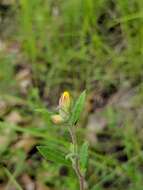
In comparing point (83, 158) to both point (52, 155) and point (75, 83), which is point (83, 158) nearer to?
point (52, 155)

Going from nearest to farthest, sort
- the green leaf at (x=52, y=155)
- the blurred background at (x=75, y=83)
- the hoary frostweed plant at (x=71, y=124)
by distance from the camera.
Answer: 1. the hoary frostweed plant at (x=71, y=124)
2. the green leaf at (x=52, y=155)
3. the blurred background at (x=75, y=83)

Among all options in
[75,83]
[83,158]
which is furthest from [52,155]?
[75,83]

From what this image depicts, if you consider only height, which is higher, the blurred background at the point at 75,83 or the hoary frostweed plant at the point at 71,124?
the hoary frostweed plant at the point at 71,124

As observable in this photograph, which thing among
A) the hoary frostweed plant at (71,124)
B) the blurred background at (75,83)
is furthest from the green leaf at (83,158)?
Result: the blurred background at (75,83)

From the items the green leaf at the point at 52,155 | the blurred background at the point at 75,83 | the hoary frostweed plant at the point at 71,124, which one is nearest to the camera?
the hoary frostweed plant at the point at 71,124

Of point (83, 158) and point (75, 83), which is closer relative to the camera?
point (83, 158)

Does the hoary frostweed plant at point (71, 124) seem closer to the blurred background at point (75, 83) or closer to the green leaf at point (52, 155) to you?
the green leaf at point (52, 155)

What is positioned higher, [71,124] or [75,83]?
[71,124]

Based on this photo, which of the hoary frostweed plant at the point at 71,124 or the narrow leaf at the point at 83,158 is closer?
the hoary frostweed plant at the point at 71,124

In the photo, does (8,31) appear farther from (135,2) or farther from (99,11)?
(135,2)
